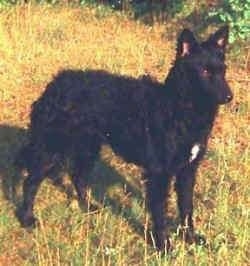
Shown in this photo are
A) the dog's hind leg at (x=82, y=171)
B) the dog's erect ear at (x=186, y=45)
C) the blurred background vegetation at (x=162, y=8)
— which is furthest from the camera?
the blurred background vegetation at (x=162, y=8)

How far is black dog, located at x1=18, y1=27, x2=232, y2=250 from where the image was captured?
4.98 meters

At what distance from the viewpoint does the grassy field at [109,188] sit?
5.14m

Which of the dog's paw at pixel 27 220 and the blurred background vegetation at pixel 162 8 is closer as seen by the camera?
the dog's paw at pixel 27 220

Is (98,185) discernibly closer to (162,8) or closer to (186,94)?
(186,94)

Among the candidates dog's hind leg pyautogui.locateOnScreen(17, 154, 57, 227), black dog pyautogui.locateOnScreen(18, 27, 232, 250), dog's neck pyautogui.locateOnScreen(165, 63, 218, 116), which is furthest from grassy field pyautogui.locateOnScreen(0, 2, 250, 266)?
dog's neck pyautogui.locateOnScreen(165, 63, 218, 116)

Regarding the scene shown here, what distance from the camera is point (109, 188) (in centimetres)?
642

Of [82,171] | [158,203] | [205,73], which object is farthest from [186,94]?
[82,171]

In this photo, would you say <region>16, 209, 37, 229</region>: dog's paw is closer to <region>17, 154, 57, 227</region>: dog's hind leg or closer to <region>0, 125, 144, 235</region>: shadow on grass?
<region>17, 154, 57, 227</region>: dog's hind leg

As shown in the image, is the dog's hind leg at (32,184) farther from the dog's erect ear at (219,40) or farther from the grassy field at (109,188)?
the dog's erect ear at (219,40)

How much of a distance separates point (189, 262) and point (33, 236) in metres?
1.44

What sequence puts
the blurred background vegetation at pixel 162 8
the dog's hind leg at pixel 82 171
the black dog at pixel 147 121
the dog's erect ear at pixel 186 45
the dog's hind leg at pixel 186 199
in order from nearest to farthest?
the dog's erect ear at pixel 186 45 → the black dog at pixel 147 121 → the dog's hind leg at pixel 186 199 → the dog's hind leg at pixel 82 171 → the blurred background vegetation at pixel 162 8

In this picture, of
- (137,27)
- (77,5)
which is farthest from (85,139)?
(77,5)

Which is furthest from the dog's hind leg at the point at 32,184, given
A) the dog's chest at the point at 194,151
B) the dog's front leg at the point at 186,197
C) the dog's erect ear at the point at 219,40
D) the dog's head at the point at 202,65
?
the dog's erect ear at the point at 219,40

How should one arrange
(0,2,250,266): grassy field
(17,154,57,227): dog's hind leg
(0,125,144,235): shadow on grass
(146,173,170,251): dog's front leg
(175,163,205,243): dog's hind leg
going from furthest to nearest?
1. (0,125,144,235): shadow on grass
2. (17,154,57,227): dog's hind leg
3. (175,163,205,243): dog's hind leg
4. (146,173,170,251): dog's front leg
5. (0,2,250,266): grassy field
